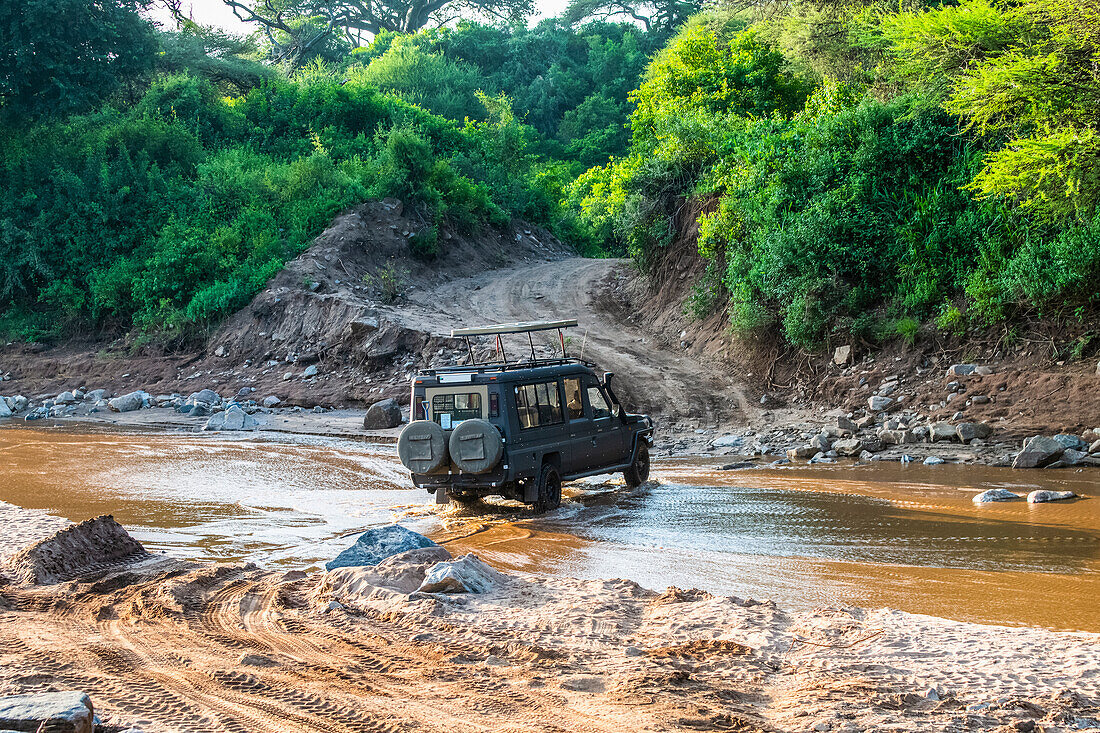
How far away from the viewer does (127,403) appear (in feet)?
79.6

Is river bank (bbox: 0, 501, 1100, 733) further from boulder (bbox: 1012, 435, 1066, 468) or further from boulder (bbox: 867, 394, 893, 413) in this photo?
boulder (bbox: 867, 394, 893, 413)

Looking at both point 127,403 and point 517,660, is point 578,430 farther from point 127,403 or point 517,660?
point 127,403

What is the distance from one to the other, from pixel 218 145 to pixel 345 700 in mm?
37033

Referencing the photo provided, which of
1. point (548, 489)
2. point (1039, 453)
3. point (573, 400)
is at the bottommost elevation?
point (1039, 453)

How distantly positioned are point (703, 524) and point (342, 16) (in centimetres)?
6199

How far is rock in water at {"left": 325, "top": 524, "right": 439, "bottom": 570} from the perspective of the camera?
8117 millimetres

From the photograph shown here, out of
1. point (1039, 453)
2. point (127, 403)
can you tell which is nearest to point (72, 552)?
point (1039, 453)

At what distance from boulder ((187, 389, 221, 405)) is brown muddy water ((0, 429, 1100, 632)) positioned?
7.02 metres

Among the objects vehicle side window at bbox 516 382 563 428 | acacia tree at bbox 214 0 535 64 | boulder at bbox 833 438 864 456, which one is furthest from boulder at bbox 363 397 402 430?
acacia tree at bbox 214 0 535 64

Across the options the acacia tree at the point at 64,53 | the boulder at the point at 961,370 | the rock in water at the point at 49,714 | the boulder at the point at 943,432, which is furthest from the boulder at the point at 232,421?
the acacia tree at the point at 64,53

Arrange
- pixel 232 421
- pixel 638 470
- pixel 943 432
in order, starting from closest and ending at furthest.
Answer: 1. pixel 638 470
2. pixel 943 432
3. pixel 232 421

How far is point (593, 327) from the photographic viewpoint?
2553 centimetres

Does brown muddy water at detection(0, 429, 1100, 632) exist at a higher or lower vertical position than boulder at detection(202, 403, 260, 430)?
lower

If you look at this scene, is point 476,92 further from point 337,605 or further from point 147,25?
point 337,605
